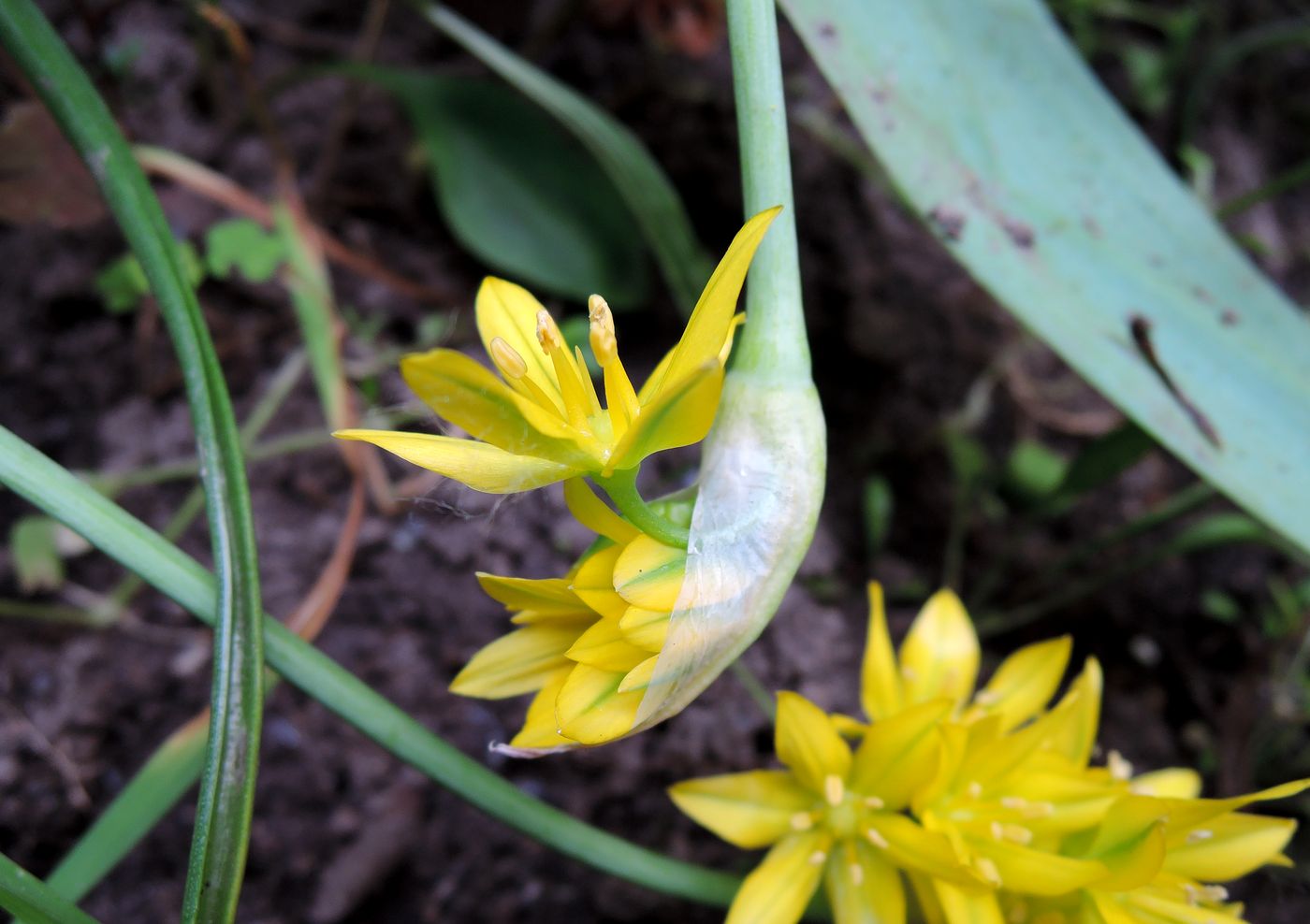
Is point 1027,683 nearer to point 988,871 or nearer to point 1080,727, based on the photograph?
point 1080,727

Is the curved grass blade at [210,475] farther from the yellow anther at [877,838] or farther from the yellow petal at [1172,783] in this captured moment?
the yellow petal at [1172,783]

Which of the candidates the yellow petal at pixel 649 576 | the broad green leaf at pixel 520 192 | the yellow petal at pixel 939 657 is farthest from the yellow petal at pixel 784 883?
the broad green leaf at pixel 520 192

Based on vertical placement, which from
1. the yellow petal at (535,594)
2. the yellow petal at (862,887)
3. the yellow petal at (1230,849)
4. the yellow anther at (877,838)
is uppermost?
the yellow petal at (535,594)

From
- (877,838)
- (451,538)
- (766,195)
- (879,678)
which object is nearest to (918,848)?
(877,838)

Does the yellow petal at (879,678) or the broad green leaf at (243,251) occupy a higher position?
the broad green leaf at (243,251)

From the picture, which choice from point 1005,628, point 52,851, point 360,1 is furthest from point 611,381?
point 360,1

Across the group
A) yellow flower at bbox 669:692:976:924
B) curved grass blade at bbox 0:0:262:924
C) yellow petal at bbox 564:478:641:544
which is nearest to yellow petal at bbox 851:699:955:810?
yellow flower at bbox 669:692:976:924

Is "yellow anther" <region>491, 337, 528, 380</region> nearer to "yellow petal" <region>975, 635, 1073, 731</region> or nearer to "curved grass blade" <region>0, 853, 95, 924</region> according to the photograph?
"curved grass blade" <region>0, 853, 95, 924</region>
